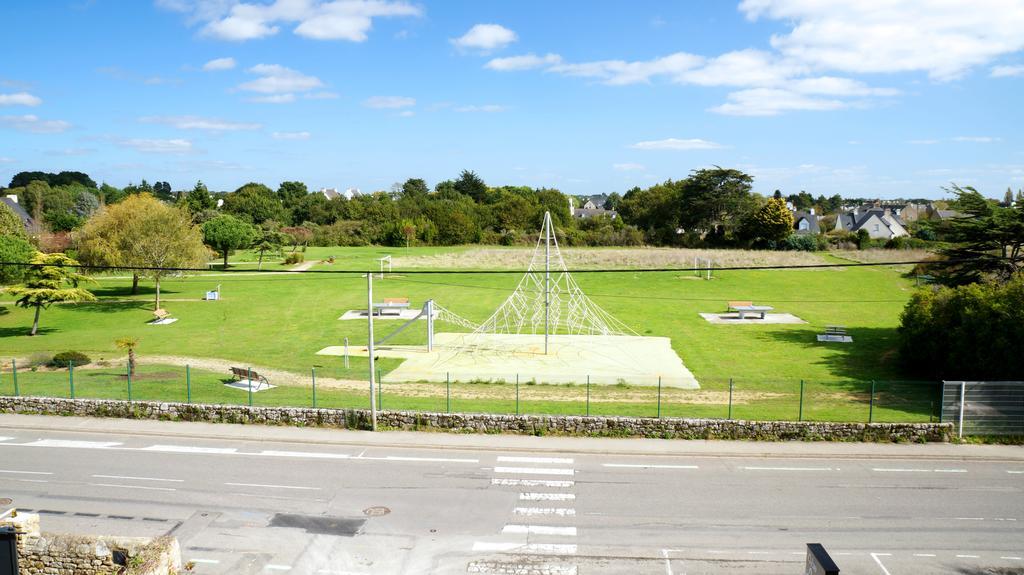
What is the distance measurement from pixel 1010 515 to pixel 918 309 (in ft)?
55.8

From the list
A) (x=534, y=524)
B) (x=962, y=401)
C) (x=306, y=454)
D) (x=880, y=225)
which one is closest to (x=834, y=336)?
(x=962, y=401)

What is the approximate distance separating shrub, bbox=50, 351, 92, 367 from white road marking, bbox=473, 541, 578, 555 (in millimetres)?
24861

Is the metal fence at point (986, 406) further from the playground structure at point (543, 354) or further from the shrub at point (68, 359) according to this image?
the shrub at point (68, 359)

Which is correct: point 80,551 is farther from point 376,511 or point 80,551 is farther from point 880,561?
point 880,561

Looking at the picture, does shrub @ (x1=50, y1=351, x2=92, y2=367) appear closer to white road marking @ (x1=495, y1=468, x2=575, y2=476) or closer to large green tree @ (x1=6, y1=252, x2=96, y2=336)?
large green tree @ (x1=6, y1=252, x2=96, y2=336)

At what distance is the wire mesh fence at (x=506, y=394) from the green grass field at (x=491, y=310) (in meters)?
0.11

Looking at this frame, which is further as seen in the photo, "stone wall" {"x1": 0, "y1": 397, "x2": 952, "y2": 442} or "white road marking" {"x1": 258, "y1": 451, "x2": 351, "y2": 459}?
"stone wall" {"x1": 0, "y1": 397, "x2": 952, "y2": 442}

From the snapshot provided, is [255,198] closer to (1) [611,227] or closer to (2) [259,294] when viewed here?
(1) [611,227]

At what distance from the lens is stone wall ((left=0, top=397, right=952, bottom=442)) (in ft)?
74.4

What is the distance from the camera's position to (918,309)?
32406 mm

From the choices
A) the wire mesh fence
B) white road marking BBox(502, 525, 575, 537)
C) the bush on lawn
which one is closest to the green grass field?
the wire mesh fence

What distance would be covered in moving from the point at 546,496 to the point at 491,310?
105ft

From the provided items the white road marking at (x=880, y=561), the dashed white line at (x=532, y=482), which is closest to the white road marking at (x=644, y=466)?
the dashed white line at (x=532, y=482)

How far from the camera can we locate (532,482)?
63.2 ft
